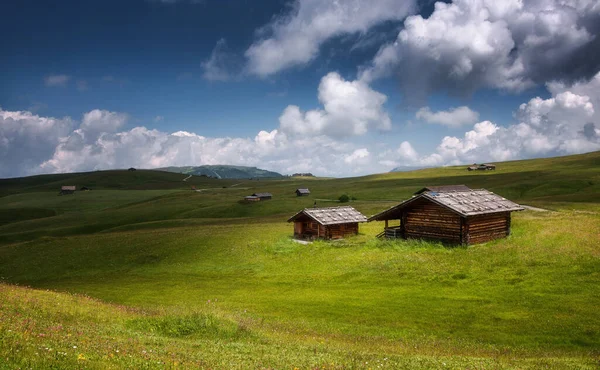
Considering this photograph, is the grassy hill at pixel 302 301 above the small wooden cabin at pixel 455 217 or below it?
below

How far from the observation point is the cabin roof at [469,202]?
39781mm

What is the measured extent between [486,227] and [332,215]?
1972 cm

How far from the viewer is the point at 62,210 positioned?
408 feet

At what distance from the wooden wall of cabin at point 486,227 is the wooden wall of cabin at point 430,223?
1181 mm

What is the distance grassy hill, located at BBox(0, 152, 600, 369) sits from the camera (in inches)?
527

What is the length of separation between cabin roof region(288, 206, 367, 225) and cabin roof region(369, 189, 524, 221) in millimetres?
8135

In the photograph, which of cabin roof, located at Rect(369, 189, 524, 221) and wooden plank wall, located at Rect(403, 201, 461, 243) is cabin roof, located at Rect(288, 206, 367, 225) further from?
wooden plank wall, located at Rect(403, 201, 461, 243)

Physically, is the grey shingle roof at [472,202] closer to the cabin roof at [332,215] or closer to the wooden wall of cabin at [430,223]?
the wooden wall of cabin at [430,223]

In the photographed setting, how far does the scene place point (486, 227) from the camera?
41.6 meters

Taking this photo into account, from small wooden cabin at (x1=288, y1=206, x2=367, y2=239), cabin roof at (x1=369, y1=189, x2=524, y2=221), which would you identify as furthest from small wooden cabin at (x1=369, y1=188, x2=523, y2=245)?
small wooden cabin at (x1=288, y1=206, x2=367, y2=239)

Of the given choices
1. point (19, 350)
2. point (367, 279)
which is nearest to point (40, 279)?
point (367, 279)

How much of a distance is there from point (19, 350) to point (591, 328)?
78.6ft

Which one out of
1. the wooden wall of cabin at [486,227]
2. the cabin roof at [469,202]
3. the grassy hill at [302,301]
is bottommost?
the grassy hill at [302,301]

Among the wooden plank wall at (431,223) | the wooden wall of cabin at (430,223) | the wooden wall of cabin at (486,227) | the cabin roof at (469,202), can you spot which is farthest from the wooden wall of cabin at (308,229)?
the wooden wall of cabin at (486,227)
